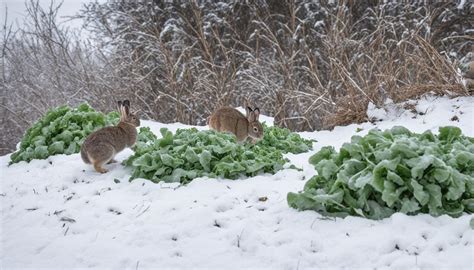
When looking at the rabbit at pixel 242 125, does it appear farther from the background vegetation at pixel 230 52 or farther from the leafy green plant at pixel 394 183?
the background vegetation at pixel 230 52

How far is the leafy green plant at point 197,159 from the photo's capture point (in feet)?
16.8

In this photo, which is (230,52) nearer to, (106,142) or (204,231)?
(106,142)

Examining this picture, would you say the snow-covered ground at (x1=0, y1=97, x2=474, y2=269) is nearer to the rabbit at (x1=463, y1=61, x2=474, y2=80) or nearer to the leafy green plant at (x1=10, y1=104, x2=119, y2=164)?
the leafy green plant at (x1=10, y1=104, x2=119, y2=164)

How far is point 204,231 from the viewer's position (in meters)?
3.90

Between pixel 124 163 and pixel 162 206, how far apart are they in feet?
5.11

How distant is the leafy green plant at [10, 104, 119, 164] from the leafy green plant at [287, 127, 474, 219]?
3.88 m

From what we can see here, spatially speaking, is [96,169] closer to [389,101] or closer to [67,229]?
[67,229]

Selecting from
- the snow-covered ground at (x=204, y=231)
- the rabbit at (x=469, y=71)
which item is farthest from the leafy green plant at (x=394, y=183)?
the rabbit at (x=469, y=71)

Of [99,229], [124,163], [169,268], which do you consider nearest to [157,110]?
[124,163]

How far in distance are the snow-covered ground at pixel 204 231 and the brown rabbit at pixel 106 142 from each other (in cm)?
25

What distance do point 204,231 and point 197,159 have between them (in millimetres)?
1484

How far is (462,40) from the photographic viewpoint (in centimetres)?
1196

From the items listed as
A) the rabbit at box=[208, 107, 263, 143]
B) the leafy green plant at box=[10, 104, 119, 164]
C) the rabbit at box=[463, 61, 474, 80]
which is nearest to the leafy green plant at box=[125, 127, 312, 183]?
the rabbit at box=[208, 107, 263, 143]

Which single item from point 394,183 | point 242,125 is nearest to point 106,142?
point 242,125
